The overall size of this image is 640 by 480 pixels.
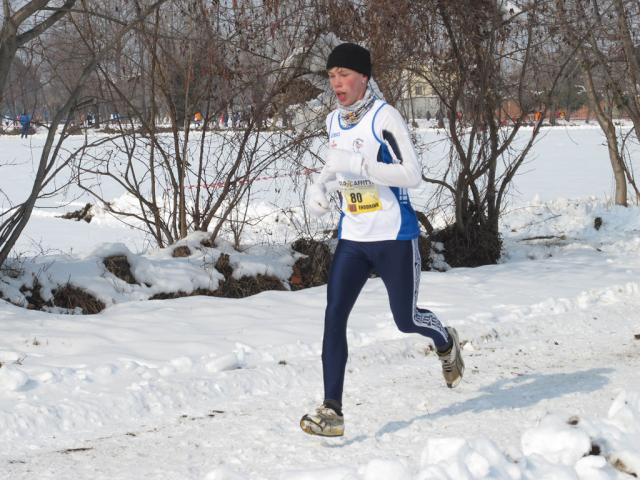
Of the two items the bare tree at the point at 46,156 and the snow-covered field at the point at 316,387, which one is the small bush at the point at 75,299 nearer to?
the snow-covered field at the point at 316,387

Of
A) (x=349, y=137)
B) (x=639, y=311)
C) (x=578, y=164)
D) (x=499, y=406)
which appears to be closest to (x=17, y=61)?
(x=349, y=137)

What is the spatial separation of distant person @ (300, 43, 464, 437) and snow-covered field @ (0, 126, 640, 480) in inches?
15.6

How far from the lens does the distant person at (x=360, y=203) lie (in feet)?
15.2

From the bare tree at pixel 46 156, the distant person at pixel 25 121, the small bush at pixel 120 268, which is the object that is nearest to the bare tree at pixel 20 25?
the bare tree at pixel 46 156

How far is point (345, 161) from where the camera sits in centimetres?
462

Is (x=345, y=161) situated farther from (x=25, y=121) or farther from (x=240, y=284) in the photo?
(x=25, y=121)

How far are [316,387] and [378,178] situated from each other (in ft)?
5.44

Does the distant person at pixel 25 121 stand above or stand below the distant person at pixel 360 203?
above

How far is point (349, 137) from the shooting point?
4.75m

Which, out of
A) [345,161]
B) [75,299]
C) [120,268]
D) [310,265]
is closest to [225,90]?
[310,265]

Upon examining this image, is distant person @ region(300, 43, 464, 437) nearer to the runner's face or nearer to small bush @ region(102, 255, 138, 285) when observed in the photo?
the runner's face

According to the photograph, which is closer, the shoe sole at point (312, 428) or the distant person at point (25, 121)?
the shoe sole at point (312, 428)

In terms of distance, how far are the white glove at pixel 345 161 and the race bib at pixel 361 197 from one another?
0.49ft

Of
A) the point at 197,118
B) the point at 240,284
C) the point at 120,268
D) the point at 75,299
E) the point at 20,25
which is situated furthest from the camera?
the point at 197,118
